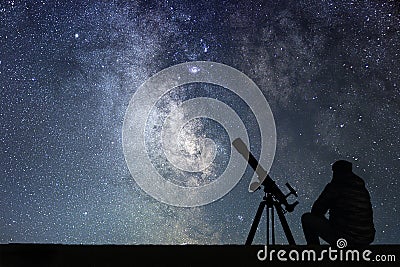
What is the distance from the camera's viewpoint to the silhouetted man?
14.9ft

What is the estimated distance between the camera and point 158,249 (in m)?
2.65

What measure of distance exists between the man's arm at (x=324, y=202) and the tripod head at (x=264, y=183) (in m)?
2.27

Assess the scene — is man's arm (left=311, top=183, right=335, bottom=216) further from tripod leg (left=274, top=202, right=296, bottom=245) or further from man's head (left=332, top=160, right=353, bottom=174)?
tripod leg (left=274, top=202, right=296, bottom=245)

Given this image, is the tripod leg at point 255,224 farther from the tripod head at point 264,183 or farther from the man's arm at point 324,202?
the man's arm at point 324,202

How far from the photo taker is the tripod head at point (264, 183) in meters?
7.25

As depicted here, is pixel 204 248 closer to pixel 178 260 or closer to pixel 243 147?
pixel 178 260

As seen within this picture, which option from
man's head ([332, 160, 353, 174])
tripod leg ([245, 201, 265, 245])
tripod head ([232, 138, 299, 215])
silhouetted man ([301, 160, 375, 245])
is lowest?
silhouetted man ([301, 160, 375, 245])

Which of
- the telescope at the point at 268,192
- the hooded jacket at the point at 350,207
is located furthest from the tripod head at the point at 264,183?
the hooded jacket at the point at 350,207

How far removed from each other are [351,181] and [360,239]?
0.60 m

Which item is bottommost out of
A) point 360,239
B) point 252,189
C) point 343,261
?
point 343,261

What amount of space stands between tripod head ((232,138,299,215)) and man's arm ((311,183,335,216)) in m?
2.27

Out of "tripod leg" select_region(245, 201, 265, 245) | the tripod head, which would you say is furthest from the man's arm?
the tripod head

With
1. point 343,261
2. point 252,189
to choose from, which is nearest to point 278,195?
point 252,189

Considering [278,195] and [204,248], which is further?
[278,195]
